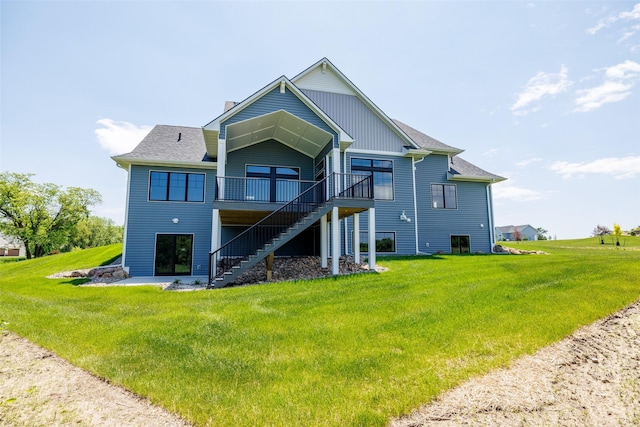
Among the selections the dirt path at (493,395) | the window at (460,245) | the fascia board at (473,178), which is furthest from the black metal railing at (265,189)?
the dirt path at (493,395)

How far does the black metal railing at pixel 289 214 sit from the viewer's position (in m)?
11.4

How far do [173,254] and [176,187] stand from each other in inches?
119

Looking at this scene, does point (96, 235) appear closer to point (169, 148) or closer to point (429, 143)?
point (169, 148)

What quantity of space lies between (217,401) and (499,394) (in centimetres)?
286

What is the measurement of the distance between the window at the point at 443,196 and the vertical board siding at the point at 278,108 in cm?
776

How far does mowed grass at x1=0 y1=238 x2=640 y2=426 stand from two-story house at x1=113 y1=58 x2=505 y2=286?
3.72 m

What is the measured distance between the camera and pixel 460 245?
1800 centimetres

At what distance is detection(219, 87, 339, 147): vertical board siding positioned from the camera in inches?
468

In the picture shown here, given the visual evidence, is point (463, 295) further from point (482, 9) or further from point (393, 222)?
point (393, 222)

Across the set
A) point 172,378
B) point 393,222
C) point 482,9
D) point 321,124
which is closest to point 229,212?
point 321,124

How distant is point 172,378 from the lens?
377 cm

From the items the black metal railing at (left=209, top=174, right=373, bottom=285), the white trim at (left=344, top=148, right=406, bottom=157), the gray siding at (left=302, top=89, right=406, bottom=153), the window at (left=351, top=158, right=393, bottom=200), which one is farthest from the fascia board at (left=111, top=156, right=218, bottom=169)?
the window at (left=351, top=158, right=393, bottom=200)

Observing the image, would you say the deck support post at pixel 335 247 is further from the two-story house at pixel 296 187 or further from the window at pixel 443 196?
the window at pixel 443 196

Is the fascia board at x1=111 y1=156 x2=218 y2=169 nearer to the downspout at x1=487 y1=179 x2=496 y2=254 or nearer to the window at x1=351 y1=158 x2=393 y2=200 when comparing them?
the window at x1=351 y1=158 x2=393 y2=200
